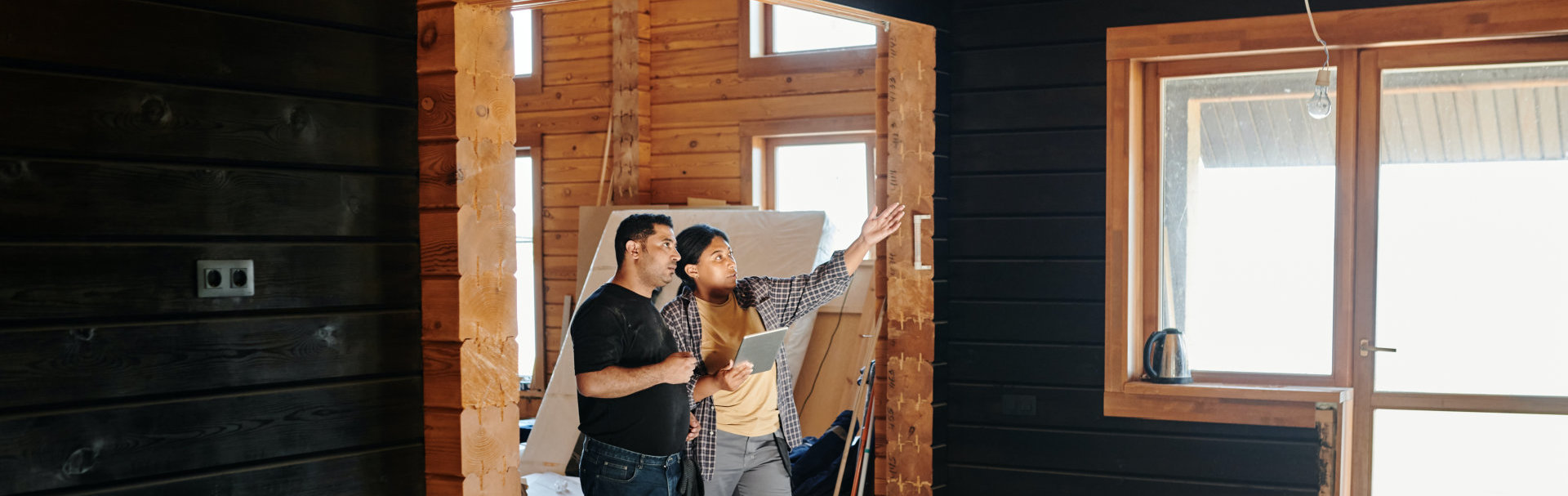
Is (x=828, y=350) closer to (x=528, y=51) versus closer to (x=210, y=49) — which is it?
(x=528, y=51)

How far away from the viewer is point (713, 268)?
11.7 feet

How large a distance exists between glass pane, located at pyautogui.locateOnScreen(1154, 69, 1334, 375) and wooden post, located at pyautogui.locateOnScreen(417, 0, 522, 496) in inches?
87.5

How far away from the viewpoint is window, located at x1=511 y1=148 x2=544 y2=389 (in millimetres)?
6781

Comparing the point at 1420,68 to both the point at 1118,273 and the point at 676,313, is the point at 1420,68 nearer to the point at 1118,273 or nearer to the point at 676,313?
the point at 1118,273

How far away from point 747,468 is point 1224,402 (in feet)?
5.10

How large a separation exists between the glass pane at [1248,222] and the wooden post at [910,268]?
31.1 inches

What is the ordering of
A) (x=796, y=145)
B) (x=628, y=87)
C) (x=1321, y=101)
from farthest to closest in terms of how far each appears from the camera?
(x=628, y=87) < (x=796, y=145) < (x=1321, y=101)

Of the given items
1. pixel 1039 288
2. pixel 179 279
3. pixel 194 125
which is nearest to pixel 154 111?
pixel 194 125

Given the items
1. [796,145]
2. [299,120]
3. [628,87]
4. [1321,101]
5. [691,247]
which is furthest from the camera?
[628,87]

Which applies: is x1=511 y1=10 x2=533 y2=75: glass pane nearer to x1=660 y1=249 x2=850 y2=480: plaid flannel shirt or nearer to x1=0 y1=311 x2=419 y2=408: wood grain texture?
x1=660 y1=249 x2=850 y2=480: plaid flannel shirt

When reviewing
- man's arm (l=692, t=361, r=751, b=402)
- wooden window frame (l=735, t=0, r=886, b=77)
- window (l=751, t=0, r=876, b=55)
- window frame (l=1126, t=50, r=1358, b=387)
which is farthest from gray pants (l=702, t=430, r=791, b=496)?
window (l=751, t=0, r=876, b=55)

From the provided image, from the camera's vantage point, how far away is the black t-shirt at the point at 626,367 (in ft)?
9.83

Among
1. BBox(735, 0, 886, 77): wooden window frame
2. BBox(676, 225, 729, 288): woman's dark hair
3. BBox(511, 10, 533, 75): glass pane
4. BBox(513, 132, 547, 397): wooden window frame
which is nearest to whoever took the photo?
BBox(676, 225, 729, 288): woman's dark hair

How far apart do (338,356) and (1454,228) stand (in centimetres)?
326
